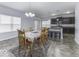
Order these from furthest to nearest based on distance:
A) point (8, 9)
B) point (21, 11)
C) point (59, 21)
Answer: point (59, 21) < point (8, 9) < point (21, 11)

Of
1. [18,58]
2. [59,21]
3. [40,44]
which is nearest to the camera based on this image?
[18,58]

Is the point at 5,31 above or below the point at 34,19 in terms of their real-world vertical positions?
below

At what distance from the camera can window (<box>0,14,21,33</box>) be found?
5024 mm

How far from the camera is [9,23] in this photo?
507 cm

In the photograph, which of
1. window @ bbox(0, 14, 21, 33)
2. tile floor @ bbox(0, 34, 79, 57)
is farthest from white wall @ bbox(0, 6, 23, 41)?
tile floor @ bbox(0, 34, 79, 57)

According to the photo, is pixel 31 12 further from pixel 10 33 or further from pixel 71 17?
pixel 71 17

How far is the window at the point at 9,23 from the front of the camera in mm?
5024

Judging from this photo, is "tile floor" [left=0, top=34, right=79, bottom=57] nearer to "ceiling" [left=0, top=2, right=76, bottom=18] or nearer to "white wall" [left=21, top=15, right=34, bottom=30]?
"white wall" [left=21, top=15, right=34, bottom=30]

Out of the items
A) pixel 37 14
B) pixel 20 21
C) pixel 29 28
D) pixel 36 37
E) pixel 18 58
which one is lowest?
pixel 18 58

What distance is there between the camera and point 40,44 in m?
4.72

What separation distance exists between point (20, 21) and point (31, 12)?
0.72m

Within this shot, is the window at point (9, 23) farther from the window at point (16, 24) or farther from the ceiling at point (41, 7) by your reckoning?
the ceiling at point (41, 7)

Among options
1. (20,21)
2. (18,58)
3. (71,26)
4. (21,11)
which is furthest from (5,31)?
(71,26)

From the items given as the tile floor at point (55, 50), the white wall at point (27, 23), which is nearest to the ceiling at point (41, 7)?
the white wall at point (27, 23)
